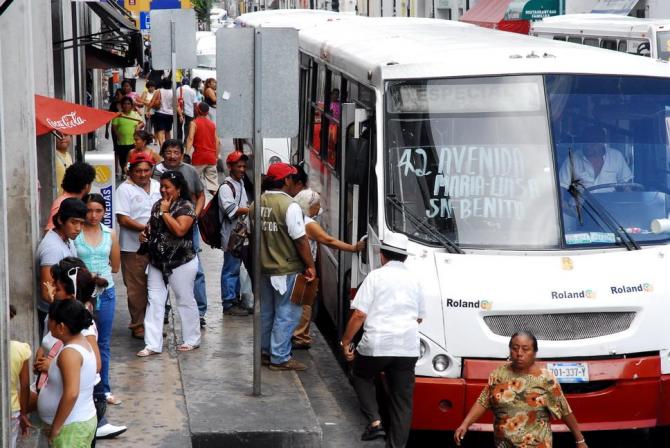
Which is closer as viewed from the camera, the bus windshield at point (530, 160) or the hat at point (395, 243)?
the hat at point (395, 243)

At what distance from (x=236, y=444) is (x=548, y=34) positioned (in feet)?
43.7

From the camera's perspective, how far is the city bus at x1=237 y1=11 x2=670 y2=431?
8.77 metres

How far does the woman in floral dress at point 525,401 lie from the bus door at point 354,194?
2.31m

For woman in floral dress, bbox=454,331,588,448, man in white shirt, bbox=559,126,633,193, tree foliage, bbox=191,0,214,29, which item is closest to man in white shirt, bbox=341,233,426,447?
woman in floral dress, bbox=454,331,588,448

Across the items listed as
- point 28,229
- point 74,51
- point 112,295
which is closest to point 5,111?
point 28,229

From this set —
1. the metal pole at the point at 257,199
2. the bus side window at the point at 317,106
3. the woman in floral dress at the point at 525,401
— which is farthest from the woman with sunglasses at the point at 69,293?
the bus side window at the point at 317,106

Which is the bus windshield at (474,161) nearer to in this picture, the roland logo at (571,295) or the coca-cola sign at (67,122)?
the roland logo at (571,295)

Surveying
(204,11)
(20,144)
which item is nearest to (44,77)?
(20,144)

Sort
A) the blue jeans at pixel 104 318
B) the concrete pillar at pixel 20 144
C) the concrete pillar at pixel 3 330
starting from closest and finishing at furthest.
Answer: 1. the concrete pillar at pixel 3 330
2. the blue jeans at pixel 104 318
3. the concrete pillar at pixel 20 144

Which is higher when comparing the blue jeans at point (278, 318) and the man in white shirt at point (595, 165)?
the man in white shirt at point (595, 165)

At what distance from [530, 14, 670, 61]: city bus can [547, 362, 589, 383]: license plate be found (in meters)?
8.36

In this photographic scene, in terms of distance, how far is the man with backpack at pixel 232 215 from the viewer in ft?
40.3

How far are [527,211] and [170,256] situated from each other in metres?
3.10

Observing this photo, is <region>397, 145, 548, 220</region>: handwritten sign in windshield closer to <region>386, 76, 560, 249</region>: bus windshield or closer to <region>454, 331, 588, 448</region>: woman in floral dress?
<region>386, 76, 560, 249</region>: bus windshield
